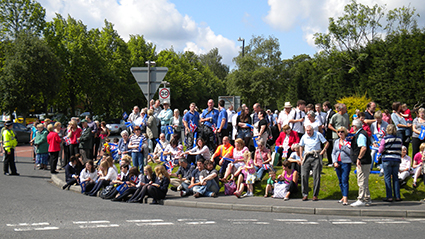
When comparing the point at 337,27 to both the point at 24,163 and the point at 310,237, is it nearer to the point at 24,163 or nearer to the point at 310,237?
the point at 24,163

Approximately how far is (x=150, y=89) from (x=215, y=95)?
271ft

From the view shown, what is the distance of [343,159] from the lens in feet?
31.8

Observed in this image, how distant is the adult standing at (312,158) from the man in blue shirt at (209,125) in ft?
12.3

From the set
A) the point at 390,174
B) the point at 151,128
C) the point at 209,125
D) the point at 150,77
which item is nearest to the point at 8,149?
the point at 151,128

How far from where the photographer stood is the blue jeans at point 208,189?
36.3 feet

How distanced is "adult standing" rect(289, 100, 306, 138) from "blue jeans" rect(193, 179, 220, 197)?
3.14 metres

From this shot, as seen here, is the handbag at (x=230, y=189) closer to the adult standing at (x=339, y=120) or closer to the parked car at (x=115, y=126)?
the adult standing at (x=339, y=120)

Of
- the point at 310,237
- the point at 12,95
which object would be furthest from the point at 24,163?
the point at 12,95

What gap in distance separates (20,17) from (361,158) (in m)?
41.0

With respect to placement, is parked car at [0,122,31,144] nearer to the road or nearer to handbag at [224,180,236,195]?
the road

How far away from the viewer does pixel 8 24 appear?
40.3 meters

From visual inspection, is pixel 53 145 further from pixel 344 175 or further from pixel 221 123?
pixel 344 175

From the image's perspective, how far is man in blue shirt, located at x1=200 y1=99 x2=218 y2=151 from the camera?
523 inches

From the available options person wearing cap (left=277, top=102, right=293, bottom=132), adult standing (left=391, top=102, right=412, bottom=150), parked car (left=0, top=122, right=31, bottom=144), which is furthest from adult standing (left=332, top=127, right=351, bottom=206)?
parked car (left=0, top=122, right=31, bottom=144)
